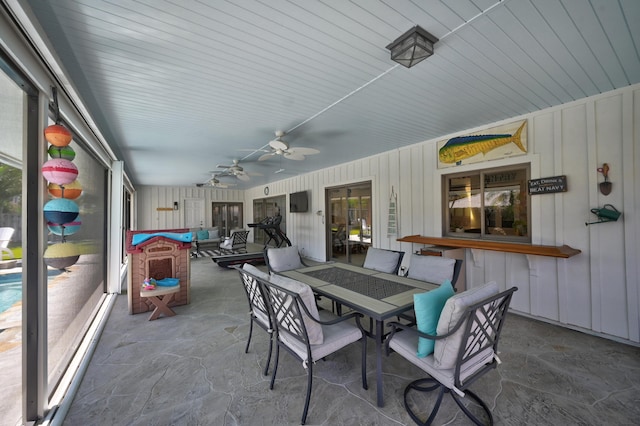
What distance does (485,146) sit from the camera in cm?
369

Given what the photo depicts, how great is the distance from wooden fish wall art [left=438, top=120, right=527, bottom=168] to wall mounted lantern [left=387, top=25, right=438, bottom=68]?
230cm

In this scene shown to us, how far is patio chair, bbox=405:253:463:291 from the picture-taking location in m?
2.67

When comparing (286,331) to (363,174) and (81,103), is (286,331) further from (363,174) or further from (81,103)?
(363,174)

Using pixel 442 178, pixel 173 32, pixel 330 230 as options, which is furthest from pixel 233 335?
pixel 330 230

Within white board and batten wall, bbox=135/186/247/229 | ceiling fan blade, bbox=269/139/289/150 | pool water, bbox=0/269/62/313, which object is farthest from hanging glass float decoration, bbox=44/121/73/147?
white board and batten wall, bbox=135/186/247/229

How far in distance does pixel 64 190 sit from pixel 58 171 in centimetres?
23

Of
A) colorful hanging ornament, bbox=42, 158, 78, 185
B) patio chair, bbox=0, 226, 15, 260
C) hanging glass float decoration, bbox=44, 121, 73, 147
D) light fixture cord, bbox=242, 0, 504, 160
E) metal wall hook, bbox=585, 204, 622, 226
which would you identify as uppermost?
light fixture cord, bbox=242, 0, 504, 160

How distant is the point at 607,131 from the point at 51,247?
5072 mm

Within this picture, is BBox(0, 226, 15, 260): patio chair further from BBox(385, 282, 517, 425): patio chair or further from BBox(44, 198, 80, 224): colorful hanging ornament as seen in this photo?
BBox(385, 282, 517, 425): patio chair

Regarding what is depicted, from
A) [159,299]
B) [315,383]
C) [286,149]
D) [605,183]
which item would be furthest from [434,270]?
[159,299]

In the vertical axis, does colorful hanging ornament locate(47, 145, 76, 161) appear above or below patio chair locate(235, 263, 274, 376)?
above

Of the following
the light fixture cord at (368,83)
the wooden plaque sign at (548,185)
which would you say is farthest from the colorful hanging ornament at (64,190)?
the wooden plaque sign at (548,185)

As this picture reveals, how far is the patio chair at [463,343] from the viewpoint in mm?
1485

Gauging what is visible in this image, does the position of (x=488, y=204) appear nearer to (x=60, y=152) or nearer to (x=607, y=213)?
(x=607, y=213)
